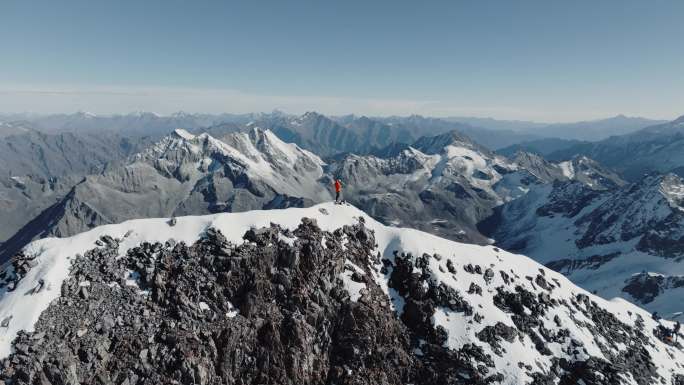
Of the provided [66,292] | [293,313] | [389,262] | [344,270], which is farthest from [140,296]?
[389,262]

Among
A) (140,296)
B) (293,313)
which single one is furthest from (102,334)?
(293,313)

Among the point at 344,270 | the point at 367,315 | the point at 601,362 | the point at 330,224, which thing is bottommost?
the point at 601,362

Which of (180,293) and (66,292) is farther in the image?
(180,293)

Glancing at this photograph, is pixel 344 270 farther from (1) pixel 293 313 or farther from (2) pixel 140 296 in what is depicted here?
(2) pixel 140 296

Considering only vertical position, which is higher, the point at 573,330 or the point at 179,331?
the point at 179,331

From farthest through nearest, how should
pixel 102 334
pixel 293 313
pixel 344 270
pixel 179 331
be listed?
pixel 344 270
pixel 293 313
pixel 179 331
pixel 102 334

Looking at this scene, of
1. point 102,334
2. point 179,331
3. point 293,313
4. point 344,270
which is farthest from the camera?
point 344,270

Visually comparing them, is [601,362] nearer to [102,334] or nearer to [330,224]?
[330,224]
